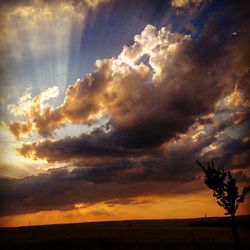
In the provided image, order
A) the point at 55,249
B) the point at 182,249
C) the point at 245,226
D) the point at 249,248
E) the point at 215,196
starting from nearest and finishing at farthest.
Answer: the point at 215,196 < the point at 249,248 < the point at 182,249 < the point at 55,249 < the point at 245,226

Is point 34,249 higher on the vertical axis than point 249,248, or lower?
higher

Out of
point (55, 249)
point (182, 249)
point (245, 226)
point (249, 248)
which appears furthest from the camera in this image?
point (245, 226)

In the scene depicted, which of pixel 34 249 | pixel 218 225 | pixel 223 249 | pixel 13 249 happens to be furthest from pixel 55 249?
pixel 218 225

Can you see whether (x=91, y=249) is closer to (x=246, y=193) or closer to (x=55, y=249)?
(x=55, y=249)

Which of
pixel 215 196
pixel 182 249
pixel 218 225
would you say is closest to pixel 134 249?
pixel 182 249

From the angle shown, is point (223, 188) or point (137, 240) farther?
point (137, 240)

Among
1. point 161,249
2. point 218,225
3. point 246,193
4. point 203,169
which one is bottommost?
point 218,225

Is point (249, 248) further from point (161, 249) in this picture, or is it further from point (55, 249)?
point (55, 249)

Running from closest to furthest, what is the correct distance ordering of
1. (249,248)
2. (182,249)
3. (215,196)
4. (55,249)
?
(215,196) < (249,248) < (182,249) < (55,249)

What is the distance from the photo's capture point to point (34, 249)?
31938 mm

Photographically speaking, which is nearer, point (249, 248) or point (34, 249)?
point (249, 248)

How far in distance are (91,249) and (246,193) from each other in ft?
51.0

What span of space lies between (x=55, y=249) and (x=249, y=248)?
18290mm

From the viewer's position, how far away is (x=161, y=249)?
2928 centimetres
